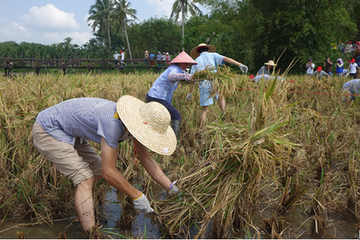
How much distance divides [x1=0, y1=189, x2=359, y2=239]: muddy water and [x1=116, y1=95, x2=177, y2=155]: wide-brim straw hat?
0.64m

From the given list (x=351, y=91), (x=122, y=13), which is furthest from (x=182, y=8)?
(x=351, y=91)


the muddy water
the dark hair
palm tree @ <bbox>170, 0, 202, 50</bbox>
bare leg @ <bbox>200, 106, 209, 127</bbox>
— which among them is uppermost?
palm tree @ <bbox>170, 0, 202, 50</bbox>

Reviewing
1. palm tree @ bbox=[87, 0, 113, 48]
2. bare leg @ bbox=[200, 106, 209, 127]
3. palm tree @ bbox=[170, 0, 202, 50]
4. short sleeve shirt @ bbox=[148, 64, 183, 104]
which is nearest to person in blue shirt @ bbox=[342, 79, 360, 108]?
bare leg @ bbox=[200, 106, 209, 127]

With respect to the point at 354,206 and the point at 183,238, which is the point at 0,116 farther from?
the point at 354,206

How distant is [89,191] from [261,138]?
4.26ft

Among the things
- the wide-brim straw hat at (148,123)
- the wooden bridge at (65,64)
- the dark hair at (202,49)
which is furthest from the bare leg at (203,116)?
the wooden bridge at (65,64)

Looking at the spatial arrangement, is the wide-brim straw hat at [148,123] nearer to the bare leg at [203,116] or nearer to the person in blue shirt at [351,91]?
the bare leg at [203,116]

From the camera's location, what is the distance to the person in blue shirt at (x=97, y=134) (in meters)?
1.82

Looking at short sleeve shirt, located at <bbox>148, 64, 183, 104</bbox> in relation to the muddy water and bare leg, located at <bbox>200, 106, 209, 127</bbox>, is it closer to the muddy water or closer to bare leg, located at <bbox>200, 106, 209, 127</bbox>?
bare leg, located at <bbox>200, 106, 209, 127</bbox>

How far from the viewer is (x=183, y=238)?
2084mm

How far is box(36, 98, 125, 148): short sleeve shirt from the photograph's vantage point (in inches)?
72.9

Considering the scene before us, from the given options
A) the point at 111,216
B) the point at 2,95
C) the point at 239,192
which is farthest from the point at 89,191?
the point at 2,95

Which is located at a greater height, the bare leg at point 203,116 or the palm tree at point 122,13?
the palm tree at point 122,13

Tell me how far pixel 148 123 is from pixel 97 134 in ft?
1.32
